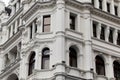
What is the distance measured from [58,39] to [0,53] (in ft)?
50.1

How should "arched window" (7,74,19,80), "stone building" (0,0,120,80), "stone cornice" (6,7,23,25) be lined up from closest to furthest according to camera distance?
"stone building" (0,0,120,80)
"arched window" (7,74,19,80)
"stone cornice" (6,7,23,25)

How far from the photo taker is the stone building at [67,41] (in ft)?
133

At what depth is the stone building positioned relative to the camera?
40.6 metres

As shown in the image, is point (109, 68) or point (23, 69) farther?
point (109, 68)

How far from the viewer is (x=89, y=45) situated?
4256 cm

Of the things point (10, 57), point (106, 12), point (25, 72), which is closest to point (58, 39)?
point (25, 72)

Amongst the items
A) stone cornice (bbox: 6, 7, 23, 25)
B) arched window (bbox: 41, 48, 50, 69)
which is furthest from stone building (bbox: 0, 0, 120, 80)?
stone cornice (bbox: 6, 7, 23, 25)

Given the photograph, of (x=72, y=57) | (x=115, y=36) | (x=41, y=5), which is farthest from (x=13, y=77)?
(x=115, y=36)

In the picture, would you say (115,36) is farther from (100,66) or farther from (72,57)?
(72,57)

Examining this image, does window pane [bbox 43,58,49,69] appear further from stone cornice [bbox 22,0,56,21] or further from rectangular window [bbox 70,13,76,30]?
stone cornice [bbox 22,0,56,21]

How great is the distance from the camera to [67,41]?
41625mm

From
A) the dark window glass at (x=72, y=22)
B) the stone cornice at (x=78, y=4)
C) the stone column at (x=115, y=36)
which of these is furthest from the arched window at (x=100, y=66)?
the stone cornice at (x=78, y=4)

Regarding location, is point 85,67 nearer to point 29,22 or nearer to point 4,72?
point 29,22

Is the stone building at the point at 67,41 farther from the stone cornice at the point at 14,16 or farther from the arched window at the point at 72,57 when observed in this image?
the stone cornice at the point at 14,16
